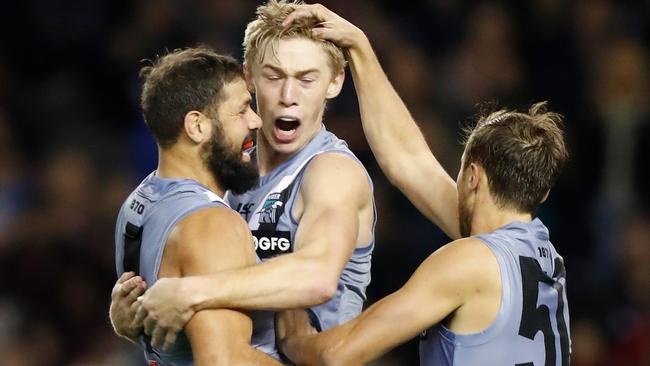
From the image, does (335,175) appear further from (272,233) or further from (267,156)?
(267,156)

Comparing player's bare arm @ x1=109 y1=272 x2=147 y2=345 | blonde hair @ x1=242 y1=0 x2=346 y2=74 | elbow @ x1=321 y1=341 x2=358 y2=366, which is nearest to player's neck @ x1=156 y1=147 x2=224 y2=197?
player's bare arm @ x1=109 y1=272 x2=147 y2=345

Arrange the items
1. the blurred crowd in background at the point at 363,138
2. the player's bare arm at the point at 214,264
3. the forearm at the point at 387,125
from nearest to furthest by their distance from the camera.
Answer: the player's bare arm at the point at 214,264
the forearm at the point at 387,125
the blurred crowd in background at the point at 363,138

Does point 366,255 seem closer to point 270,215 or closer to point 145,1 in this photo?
point 270,215

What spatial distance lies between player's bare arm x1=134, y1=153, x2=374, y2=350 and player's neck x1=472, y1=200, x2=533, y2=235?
19.3 inches

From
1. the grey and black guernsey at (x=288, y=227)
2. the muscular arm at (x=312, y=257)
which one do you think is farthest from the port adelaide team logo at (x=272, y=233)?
Result: the muscular arm at (x=312, y=257)

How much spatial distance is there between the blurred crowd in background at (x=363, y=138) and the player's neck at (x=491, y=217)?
12.7 ft

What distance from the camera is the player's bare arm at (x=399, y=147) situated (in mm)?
5516

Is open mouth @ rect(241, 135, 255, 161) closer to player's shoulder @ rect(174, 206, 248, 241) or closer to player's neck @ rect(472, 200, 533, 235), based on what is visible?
player's shoulder @ rect(174, 206, 248, 241)

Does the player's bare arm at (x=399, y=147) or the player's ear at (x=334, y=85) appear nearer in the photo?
the player's ear at (x=334, y=85)

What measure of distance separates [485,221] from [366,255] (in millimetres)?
676

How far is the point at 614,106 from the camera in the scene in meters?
9.43

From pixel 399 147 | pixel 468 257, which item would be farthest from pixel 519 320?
pixel 399 147

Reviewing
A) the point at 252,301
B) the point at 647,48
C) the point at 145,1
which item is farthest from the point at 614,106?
the point at 252,301

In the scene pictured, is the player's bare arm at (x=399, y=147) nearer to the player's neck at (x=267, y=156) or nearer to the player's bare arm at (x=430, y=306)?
the player's neck at (x=267, y=156)
